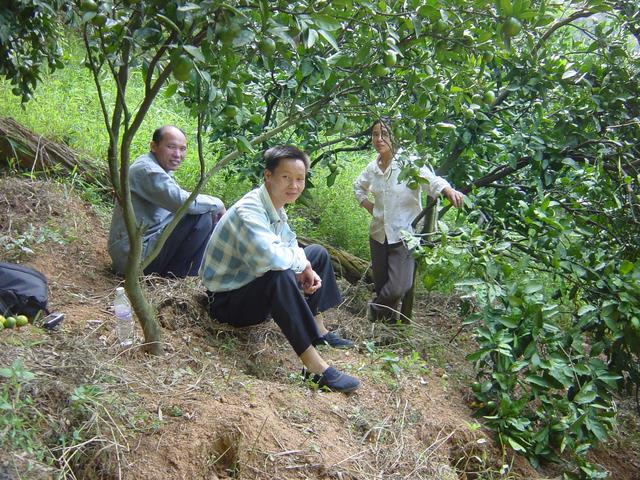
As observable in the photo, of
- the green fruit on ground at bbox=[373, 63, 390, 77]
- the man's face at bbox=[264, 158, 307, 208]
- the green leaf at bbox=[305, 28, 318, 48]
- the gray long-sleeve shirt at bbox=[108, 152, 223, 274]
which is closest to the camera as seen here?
the green leaf at bbox=[305, 28, 318, 48]

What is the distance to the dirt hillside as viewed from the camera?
268 centimetres

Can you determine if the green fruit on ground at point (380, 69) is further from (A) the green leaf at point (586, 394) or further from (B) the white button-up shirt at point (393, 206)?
(A) the green leaf at point (586, 394)

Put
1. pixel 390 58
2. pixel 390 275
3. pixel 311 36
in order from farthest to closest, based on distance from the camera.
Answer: pixel 390 275 < pixel 390 58 < pixel 311 36

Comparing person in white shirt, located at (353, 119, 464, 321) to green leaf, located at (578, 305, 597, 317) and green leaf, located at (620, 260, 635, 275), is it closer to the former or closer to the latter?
green leaf, located at (578, 305, 597, 317)

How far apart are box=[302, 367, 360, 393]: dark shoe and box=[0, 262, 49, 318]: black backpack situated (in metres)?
1.43

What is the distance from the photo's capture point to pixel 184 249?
4.61 meters

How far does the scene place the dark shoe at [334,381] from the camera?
3.61 meters

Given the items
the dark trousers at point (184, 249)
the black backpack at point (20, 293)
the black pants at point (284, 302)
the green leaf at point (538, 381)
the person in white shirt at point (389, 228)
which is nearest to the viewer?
the black backpack at point (20, 293)

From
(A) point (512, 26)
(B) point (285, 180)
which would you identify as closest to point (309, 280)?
(B) point (285, 180)

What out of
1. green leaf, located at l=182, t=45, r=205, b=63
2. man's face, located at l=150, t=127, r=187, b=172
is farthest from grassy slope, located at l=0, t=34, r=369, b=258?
green leaf, located at l=182, t=45, r=205, b=63

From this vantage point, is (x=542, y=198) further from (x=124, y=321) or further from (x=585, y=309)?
(x=124, y=321)

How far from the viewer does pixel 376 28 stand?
2936mm

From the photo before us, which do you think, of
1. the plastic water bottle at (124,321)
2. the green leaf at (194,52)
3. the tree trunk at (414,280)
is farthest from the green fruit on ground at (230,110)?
the tree trunk at (414,280)

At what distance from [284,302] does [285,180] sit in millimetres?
684
